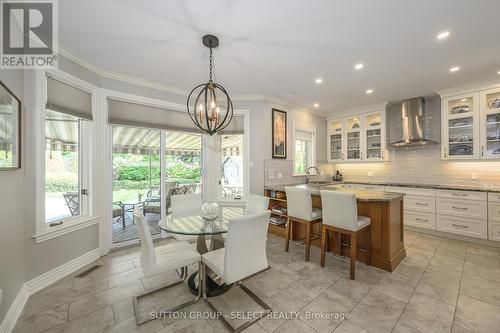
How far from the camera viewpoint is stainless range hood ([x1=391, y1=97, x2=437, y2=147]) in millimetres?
4121

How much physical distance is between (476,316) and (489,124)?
132 inches

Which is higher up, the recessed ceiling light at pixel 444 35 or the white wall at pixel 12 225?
the recessed ceiling light at pixel 444 35

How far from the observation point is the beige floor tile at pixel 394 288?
2018 millimetres

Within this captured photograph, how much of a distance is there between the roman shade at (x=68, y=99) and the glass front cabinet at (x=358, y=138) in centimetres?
525

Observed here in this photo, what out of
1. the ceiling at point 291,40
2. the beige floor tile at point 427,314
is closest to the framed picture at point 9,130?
the ceiling at point 291,40

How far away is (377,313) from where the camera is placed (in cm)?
180

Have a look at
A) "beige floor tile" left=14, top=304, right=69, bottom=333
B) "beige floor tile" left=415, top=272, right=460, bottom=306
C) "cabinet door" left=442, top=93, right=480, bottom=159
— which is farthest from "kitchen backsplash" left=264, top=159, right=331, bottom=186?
"beige floor tile" left=14, top=304, right=69, bottom=333

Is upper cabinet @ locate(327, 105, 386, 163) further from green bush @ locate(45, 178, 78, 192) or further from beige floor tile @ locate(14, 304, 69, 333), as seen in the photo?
beige floor tile @ locate(14, 304, 69, 333)

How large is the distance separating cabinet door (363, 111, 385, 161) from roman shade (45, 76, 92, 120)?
215 inches

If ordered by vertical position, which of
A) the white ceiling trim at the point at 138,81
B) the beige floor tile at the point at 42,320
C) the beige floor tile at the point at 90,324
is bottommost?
the beige floor tile at the point at 90,324

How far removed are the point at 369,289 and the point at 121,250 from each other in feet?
11.3

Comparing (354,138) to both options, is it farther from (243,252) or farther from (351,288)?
(243,252)

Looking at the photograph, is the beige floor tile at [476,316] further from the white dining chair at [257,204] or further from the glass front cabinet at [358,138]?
the glass front cabinet at [358,138]

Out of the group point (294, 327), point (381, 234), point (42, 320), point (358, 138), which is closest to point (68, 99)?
point (42, 320)
